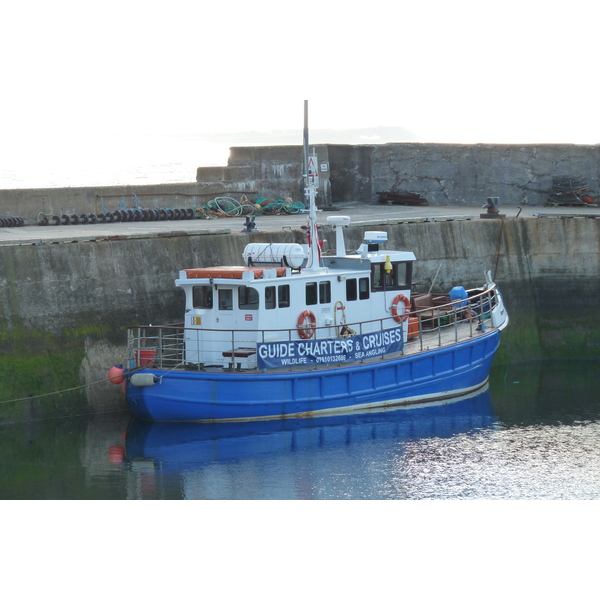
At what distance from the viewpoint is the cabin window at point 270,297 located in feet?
49.4

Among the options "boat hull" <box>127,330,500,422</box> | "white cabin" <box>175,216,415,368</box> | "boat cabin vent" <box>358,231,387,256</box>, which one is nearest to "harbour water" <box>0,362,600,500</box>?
"boat hull" <box>127,330,500,422</box>

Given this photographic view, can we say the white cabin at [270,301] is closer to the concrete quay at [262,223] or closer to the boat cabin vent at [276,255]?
the boat cabin vent at [276,255]

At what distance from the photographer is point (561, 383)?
18234 mm

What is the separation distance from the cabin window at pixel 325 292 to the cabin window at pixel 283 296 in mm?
684

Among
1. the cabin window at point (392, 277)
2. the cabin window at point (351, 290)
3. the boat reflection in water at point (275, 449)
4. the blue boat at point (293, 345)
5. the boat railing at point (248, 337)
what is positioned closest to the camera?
the boat reflection in water at point (275, 449)

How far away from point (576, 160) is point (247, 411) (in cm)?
1257

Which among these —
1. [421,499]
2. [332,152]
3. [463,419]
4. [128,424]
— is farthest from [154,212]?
[421,499]

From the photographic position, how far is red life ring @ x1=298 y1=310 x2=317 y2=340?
1541 centimetres

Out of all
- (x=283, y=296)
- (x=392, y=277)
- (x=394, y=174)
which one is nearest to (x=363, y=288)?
(x=392, y=277)

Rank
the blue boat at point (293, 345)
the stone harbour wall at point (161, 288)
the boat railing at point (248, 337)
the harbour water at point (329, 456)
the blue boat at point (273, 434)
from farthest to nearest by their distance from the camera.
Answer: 1. the stone harbour wall at point (161, 288)
2. the boat railing at point (248, 337)
3. the blue boat at point (293, 345)
4. the blue boat at point (273, 434)
5. the harbour water at point (329, 456)

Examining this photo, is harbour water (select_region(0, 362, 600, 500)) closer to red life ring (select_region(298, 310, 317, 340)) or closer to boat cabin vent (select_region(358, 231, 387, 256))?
red life ring (select_region(298, 310, 317, 340))

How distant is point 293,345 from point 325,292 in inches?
49.4

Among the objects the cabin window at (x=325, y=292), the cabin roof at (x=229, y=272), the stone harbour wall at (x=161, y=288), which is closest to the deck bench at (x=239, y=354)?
the cabin roof at (x=229, y=272)

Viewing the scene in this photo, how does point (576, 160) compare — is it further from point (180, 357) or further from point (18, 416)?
point (18, 416)
